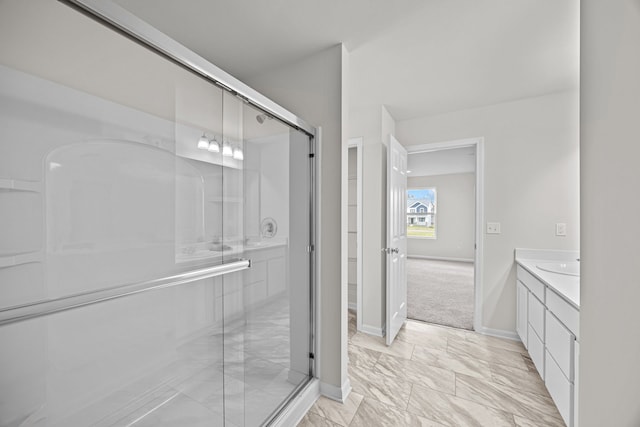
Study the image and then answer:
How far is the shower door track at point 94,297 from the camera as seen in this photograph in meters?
0.74

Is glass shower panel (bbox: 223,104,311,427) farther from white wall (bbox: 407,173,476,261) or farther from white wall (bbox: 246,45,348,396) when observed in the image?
white wall (bbox: 407,173,476,261)

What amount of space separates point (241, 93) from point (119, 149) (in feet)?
2.05

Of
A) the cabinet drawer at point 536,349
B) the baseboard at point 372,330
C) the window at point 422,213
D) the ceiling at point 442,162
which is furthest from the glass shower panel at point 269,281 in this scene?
the window at point 422,213

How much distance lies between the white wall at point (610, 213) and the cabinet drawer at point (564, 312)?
99 centimetres

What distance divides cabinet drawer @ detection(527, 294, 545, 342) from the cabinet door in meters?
0.15

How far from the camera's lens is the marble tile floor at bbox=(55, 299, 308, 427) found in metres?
1.13

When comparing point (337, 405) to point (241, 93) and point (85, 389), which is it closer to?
point (85, 389)

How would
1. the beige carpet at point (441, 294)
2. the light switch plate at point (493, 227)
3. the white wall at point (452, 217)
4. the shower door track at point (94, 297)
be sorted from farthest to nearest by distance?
the white wall at point (452, 217), the beige carpet at point (441, 294), the light switch plate at point (493, 227), the shower door track at point (94, 297)

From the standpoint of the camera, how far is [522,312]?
2.42 metres

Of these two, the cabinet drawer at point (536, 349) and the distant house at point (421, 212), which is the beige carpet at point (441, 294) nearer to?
the cabinet drawer at point (536, 349)

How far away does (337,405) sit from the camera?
1738 mm

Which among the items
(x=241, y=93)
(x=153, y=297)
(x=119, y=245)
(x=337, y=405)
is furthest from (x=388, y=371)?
(x=241, y=93)

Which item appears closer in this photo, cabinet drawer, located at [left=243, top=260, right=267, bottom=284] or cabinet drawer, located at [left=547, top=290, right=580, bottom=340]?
cabinet drawer, located at [left=547, top=290, right=580, bottom=340]

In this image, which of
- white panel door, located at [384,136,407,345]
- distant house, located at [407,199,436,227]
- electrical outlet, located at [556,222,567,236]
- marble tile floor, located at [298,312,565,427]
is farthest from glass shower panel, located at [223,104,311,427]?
distant house, located at [407,199,436,227]
